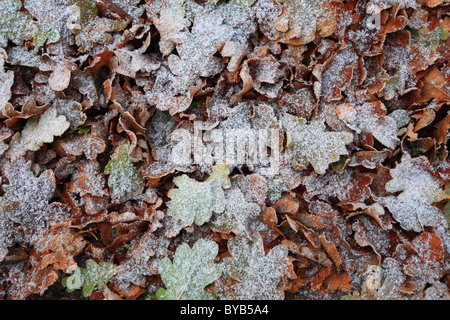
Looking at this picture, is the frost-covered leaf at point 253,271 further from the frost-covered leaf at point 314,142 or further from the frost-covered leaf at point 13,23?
the frost-covered leaf at point 13,23

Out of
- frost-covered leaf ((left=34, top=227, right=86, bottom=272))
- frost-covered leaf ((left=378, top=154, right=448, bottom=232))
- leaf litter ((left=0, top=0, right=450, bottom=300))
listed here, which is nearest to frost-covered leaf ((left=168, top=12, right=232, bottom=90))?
leaf litter ((left=0, top=0, right=450, bottom=300))

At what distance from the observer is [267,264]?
1329 mm

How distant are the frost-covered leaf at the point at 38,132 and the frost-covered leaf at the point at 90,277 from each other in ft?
1.69

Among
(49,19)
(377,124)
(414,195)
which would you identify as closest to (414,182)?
(414,195)

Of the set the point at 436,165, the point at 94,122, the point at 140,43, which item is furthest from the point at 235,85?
the point at 436,165

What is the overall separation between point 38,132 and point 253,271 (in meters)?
1.01

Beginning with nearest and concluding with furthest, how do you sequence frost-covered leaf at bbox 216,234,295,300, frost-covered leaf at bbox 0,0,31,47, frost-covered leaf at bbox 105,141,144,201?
frost-covered leaf at bbox 216,234,295,300 → frost-covered leaf at bbox 105,141,144,201 → frost-covered leaf at bbox 0,0,31,47

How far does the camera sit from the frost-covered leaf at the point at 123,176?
4.60 ft

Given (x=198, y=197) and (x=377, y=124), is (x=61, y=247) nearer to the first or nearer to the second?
(x=198, y=197)

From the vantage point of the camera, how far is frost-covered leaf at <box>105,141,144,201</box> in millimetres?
1403

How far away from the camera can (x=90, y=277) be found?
1.33m

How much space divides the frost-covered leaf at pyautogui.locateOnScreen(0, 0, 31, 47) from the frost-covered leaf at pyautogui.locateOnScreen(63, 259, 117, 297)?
999 millimetres

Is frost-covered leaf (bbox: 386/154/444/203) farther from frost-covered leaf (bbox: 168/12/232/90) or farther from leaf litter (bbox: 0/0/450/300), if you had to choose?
frost-covered leaf (bbox: 168/12/232/90)

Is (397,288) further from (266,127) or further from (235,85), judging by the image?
(235,85)
